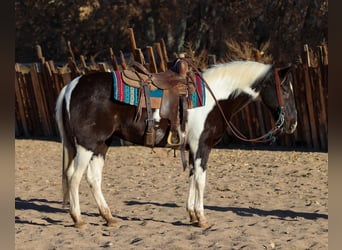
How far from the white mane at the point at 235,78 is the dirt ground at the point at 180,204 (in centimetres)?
109

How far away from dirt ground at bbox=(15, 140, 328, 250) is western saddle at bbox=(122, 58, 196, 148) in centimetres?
89

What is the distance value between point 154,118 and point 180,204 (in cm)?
174

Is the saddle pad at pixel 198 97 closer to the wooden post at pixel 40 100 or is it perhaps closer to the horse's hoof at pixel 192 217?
the horse's hoof at pixel 192 217

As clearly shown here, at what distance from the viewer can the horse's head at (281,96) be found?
556 centimetres

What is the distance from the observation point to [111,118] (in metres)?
5.42

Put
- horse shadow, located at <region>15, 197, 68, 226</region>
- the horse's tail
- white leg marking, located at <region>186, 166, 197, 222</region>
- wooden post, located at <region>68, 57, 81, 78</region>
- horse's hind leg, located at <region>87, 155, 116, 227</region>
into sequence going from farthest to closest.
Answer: wooden post, located at <region>68, 57, 81, 78</region>, horse shadow, located at <region>15, 197, 68, 226</region>, white leg marking, located at <region>186, 166, 197, 222</region>, horse's hind leg, located at <region>87, 155, 116, 227</region>, the horse's tail

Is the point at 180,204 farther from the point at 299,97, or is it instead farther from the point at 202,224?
the point at 299,97

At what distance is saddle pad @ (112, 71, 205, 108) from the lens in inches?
211

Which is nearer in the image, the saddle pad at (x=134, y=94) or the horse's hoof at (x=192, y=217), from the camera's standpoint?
the saddle pad at (x=134, y=94)

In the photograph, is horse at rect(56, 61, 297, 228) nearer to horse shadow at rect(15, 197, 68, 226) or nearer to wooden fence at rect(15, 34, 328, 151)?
horse shadow at rect(15, 197, 68, 226)

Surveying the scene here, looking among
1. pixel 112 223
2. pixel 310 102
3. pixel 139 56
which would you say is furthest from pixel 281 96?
pixel 139 56

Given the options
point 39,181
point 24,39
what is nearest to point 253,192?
point 39,181

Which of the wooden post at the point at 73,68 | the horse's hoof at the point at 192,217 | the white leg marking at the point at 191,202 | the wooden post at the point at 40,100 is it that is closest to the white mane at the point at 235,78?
the white leg marking at the point at 191,202

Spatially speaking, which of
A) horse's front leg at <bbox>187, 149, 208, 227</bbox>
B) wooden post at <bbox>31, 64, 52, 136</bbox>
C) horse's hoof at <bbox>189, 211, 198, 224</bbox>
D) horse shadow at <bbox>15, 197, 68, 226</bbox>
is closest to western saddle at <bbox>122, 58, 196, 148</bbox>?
horse's front leg at <bbox>187, 149, 208, 227</bbox>
